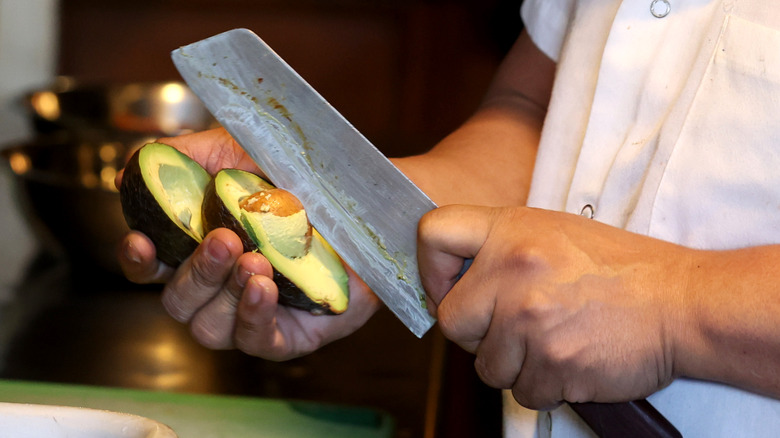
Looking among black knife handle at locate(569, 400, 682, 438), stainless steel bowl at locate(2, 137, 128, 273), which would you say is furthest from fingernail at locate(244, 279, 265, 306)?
stainless steel bowl at locate(2, 137, 128, 273)

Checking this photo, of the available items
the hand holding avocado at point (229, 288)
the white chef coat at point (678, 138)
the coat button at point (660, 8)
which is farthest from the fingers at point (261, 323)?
the coat button at point (660, 8)

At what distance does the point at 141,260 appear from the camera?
0.74 meters

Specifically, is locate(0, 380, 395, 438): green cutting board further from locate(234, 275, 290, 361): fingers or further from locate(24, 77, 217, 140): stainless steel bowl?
locate(24, 77, 217, 140): stainless steel bowl

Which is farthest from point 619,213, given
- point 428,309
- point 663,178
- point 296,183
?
point 296,183

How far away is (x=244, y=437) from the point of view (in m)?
0.73

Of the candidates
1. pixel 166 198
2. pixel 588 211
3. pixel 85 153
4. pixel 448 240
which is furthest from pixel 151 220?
pixel 85 153

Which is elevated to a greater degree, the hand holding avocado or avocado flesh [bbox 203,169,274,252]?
avocado flesh [bbox 203,169,274,252]

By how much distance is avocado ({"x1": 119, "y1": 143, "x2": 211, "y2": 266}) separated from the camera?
2.32 feet

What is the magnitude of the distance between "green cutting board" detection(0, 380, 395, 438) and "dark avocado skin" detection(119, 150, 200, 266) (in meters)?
0.15

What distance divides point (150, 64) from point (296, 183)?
2.29m

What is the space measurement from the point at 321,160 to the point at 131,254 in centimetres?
21

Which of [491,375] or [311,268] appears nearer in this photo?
[491,375]

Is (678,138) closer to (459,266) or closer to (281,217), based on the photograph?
(459,266)

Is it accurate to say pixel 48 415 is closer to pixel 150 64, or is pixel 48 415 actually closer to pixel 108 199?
pixel 108 199
